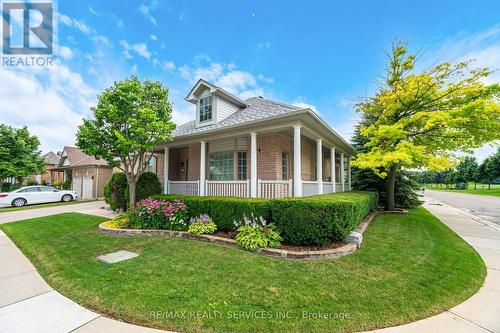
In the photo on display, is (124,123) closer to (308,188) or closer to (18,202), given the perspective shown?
(308,188)

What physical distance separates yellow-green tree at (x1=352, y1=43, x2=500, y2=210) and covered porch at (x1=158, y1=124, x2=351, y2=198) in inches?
105

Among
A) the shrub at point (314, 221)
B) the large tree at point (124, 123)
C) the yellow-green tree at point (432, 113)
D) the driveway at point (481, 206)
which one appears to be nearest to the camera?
the shrub at point (314, 221)

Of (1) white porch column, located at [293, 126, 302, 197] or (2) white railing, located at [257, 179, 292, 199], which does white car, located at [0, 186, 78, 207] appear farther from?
(1) white porch column, located at [293, 126, 302, 197]

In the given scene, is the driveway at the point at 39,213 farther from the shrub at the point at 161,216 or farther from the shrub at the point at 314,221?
the shrub at the point at 314,221

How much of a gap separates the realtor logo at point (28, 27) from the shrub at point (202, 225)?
333 inches

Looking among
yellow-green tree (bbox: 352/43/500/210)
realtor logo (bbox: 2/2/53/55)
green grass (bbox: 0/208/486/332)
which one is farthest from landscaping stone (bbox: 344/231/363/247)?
realtor logo (bbox: 2/2/53/55)

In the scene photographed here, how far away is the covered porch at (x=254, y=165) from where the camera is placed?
7.82 meters

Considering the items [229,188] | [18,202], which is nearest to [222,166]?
[229,188]

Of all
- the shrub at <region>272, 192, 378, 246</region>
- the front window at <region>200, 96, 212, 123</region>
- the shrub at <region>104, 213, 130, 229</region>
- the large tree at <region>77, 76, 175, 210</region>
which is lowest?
the shrub at <region>104, 213, 130, 229</region>

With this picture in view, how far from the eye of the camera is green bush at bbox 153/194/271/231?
6.15 meters

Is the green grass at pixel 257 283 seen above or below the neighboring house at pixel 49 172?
below

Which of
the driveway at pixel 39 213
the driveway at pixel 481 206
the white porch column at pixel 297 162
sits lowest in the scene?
the driveway at pixel 481 206

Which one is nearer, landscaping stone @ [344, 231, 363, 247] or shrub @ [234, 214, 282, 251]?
shrub @ [234, 214, 282, 251]

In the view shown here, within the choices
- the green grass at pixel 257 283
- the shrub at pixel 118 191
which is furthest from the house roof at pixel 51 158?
the green grass at pixel 257 283
